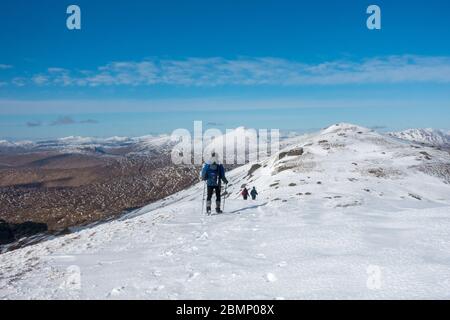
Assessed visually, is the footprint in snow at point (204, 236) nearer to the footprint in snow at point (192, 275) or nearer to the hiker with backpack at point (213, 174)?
the footprint in snow at point (192, 275)

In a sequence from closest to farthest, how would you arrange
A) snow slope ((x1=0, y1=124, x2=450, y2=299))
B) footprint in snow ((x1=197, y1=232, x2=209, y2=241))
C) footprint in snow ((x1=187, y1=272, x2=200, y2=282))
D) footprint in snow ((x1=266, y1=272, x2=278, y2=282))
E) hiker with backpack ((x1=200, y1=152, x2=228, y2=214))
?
snow slope ((x1=0, y1=124, x2=450, y2=299)), footprint in snow ((x1=266, y1=272, x2=278, y2=282)), footprint in snow ((x1=187, y1=272, x2=200, y2=282)), footprint in snow ((x1=197, y1=232, x2=209, y2=241)), hiker with backpack ((x1=200, y1=152, x2=228, y2=214))

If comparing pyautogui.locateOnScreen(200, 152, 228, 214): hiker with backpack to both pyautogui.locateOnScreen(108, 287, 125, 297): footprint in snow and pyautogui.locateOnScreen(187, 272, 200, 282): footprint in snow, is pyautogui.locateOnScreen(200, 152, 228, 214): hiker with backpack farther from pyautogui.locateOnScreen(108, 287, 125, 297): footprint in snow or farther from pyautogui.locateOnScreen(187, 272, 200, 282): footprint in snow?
pyautogui.locateOnScreen(108, 287, 125, 297): footprint in snow

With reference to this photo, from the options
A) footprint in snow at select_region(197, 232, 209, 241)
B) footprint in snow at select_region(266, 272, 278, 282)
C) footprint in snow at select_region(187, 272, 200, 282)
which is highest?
footprint in snow at select_region(266, 272, 278, 282)

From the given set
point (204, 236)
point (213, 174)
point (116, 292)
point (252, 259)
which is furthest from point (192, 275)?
point (213, 174)

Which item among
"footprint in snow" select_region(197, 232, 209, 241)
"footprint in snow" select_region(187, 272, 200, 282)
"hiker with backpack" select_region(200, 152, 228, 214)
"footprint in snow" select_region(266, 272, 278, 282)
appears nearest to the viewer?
"footprint in snow" select_region(266, 272, 278, 282)

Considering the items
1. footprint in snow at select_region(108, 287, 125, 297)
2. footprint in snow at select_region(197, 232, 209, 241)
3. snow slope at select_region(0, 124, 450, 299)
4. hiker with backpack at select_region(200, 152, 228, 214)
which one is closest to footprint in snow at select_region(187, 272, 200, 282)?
snow slope at select_region(0, 124, 450, 299)

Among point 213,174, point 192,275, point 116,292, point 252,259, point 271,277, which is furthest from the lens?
point 213,174

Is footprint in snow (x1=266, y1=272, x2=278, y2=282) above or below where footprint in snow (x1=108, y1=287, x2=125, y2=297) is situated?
above

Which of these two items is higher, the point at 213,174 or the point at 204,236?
the point at 213,174

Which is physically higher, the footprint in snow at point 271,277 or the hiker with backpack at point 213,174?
the hiker with backpack at point 213,174

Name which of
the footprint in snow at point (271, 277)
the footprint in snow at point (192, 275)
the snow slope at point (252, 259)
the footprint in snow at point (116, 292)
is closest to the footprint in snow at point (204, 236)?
the snow slope at point (252, 259)

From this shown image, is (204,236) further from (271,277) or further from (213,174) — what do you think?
(213,174)

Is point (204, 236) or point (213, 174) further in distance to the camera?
point (213, 174)
